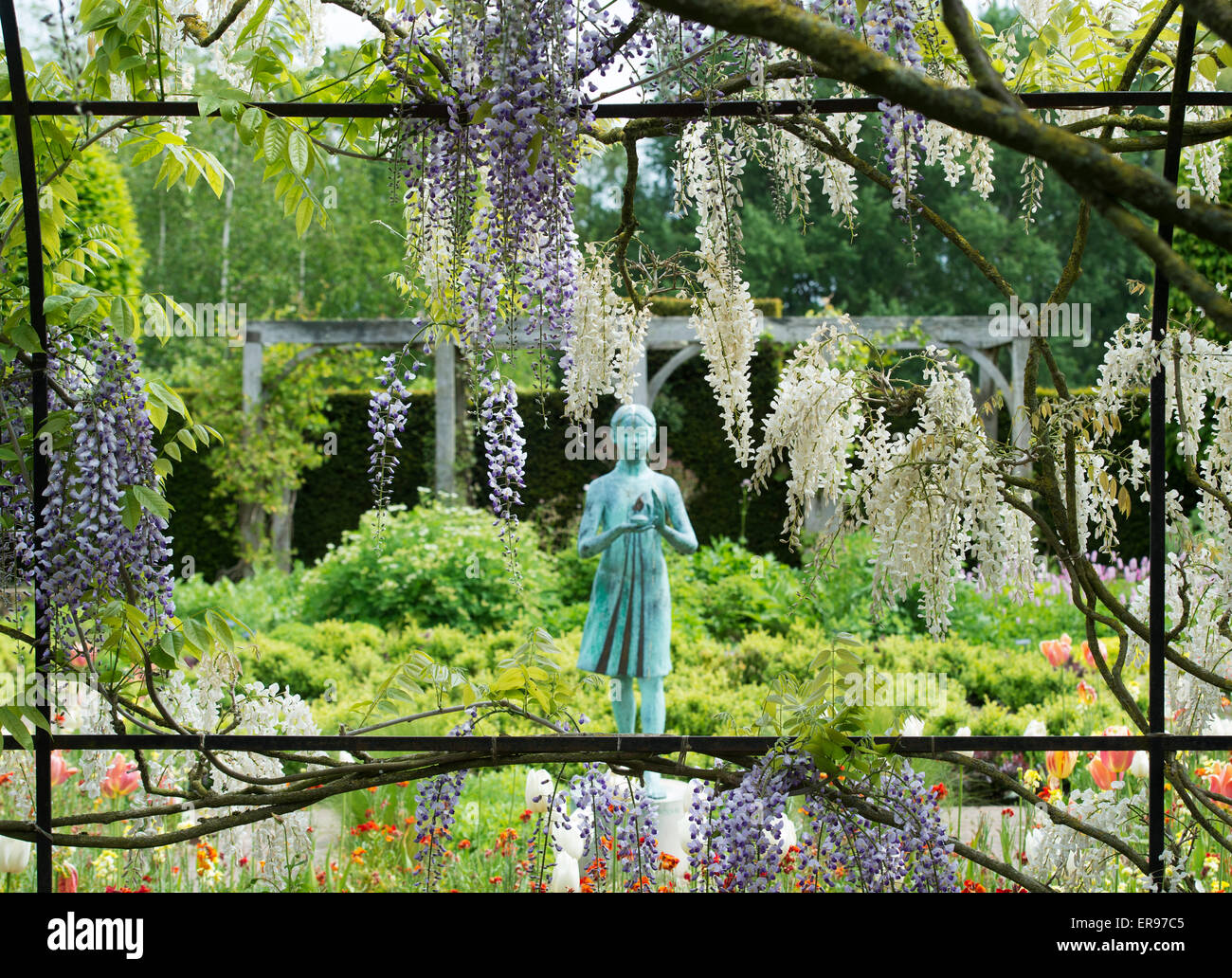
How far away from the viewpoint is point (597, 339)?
2.44 m

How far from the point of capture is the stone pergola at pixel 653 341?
26.3 feet

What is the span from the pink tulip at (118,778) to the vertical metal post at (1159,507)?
105 inches

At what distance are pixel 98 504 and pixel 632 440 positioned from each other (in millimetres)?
2182

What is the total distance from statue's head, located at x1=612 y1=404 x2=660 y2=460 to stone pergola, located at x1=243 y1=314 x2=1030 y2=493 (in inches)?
152

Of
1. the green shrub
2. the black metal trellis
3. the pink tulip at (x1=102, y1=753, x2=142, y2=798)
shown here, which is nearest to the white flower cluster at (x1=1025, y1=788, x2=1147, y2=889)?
the black metal trellis

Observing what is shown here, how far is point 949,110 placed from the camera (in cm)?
113

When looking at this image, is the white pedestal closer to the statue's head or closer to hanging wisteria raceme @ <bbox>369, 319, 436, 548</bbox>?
the statue's head

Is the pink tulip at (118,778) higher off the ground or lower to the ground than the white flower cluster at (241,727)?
lower

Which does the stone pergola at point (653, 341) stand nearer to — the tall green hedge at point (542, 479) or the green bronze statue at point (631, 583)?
the tall green hedge at point (542, 479)

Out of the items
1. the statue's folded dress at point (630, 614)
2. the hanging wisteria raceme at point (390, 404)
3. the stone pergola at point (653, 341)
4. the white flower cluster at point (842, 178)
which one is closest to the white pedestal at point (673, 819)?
the statue's folded dress at point (630, 614)

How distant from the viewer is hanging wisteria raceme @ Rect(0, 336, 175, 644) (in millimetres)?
1808

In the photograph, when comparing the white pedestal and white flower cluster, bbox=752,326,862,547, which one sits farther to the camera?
the white pedestal
